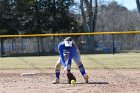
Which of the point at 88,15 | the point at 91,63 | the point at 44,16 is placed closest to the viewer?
the point at 91,63

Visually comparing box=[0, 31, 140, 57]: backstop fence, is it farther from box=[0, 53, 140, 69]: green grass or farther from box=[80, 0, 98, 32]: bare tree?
box=[0, 53, 140, 69]: green grass

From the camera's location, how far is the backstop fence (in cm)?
3806

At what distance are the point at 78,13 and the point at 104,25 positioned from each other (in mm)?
32234

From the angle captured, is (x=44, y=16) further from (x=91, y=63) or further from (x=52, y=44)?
(x=91, y=63)

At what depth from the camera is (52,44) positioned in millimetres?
39438

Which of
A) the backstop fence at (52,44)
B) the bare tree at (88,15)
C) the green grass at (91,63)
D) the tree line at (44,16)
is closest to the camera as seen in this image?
the green grass at (91,63)

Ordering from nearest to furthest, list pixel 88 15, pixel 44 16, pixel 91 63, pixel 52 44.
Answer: pixel 91 63 → pixel 52 44 → pixel 44 16 → pixel 88 15

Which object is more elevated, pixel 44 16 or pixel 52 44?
pixel 44 16

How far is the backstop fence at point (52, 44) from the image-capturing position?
38062 millimetres

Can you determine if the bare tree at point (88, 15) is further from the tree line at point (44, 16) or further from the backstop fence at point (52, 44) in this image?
the backstop fence at point (52, 44)

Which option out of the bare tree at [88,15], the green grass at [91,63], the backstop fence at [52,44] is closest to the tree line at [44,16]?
the bare tree at [88,15]

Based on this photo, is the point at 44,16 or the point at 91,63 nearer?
the point at 91,63

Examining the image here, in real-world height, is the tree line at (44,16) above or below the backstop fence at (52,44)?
above

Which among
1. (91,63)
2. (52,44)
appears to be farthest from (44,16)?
(91,63)
